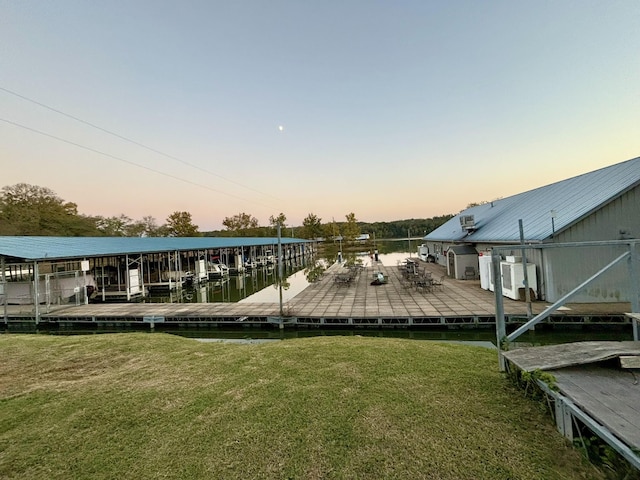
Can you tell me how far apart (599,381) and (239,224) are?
247 feet

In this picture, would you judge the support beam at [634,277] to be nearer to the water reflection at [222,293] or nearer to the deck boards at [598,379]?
the deck boards at [598,379]

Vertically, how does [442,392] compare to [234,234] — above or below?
below

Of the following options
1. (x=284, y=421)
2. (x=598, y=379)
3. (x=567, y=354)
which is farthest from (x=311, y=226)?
(x=598, y=379)

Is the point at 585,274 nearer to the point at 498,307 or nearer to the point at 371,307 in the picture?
the point at 371,307

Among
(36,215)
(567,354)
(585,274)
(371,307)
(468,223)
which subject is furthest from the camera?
(36,215)

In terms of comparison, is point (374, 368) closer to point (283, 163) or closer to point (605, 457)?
point (605, 457)

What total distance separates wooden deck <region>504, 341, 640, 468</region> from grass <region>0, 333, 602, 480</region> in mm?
409

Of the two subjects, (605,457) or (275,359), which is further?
(275,359)

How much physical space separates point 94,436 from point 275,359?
111 inches

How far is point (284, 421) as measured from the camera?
132 inches

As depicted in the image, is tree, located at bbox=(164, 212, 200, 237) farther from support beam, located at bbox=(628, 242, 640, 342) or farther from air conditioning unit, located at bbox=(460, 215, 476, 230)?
support beam, located at bbox=(628, 242, 640, 342)

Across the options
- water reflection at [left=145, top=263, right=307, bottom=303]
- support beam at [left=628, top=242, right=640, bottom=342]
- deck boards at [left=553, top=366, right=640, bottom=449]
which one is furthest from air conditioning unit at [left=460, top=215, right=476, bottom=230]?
deck boards at [left=553, top=366, right=640, bottom=449]

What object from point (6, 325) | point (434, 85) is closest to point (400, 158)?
point (434, 85)

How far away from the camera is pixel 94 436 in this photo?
3.25 meters
